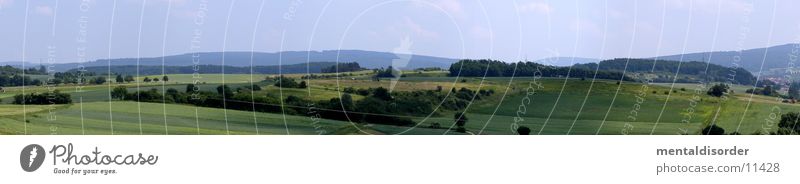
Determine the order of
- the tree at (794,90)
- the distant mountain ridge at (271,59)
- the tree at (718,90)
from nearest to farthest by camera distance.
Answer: the distant mountain ridge at (271,59) < the tree at (794,90) < the tree at (718,90)

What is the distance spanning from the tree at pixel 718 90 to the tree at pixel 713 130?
33.6 inches

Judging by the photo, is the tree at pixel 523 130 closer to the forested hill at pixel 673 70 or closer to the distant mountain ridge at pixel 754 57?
the forested hill at pixel 673 70

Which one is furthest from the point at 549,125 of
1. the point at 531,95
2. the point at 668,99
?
the point at 668,99

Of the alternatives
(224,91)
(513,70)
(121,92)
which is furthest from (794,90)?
(121,92)

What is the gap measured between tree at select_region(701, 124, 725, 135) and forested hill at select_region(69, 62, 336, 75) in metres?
5.86

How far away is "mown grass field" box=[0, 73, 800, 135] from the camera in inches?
593

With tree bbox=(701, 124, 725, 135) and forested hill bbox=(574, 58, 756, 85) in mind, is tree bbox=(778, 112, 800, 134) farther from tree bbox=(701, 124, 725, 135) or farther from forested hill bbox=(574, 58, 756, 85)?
tree bbox=(701, 124, 725, 135)

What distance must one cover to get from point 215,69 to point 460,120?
3.85 meters

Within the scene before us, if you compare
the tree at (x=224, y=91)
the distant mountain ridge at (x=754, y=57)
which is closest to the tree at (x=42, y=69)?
the tree at (x=224, y=91)

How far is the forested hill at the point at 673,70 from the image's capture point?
15.7 m

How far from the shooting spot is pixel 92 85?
51.4 feet

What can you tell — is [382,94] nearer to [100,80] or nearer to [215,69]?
[215,69]

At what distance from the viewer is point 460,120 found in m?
15.7
